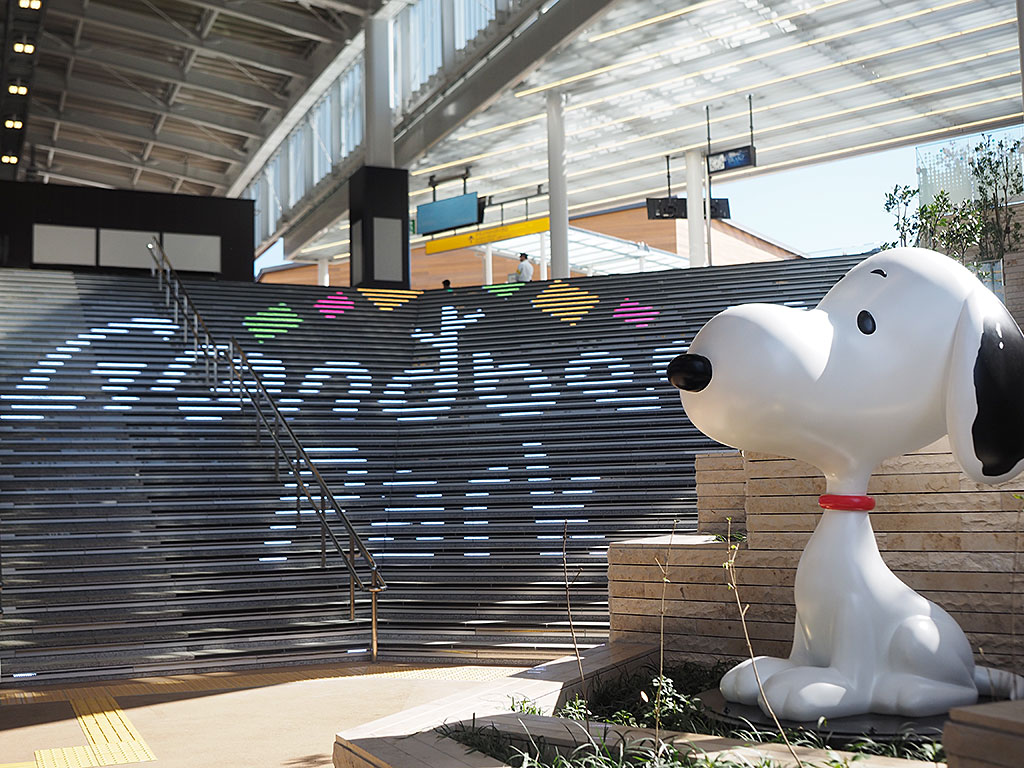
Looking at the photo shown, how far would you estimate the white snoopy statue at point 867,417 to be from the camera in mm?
3611

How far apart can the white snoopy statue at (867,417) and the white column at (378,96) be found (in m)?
17.4

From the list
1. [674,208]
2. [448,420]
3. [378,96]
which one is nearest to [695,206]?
[674,208]

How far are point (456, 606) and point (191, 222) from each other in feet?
47.6

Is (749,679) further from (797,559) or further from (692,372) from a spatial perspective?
(692,372)

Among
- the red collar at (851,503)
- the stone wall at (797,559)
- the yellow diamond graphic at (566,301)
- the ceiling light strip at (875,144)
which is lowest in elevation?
the stone wall at (797,559)

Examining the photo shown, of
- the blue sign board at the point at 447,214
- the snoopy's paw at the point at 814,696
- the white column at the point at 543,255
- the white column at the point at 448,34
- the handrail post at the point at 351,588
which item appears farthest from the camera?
the white column at the point at 543,255

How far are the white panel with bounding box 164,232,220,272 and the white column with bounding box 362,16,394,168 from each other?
12.5 ft

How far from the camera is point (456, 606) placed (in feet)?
29.1

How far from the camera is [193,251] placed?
2084 cm

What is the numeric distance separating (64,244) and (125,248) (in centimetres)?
113

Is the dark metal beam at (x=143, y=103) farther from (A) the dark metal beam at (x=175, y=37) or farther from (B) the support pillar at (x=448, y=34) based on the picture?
(B) the support pillar at (x=448, y=34)

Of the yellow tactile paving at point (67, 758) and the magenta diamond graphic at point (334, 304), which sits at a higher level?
the magenta diamond graphic at point (334, 304)

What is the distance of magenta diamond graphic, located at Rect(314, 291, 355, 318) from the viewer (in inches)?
615

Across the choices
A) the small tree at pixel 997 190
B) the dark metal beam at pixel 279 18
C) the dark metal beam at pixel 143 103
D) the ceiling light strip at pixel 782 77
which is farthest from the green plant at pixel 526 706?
the dark metal beam at pixel 143 103
